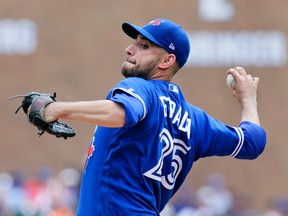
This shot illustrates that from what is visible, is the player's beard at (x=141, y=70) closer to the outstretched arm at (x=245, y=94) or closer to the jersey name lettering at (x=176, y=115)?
the jersey name lettering at (x=176, y=115)

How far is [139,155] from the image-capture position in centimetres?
504

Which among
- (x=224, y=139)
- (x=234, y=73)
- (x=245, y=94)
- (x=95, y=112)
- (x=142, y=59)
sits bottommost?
(x=224, y=139)

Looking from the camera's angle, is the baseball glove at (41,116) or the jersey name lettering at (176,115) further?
the jersey name lettering at (176,115)

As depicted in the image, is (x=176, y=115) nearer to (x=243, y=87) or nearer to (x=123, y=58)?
(x=243, y=87)

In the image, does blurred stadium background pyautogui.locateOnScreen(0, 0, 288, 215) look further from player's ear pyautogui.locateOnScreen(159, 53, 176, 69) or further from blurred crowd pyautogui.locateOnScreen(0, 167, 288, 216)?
player's ear pyautogui.locateOnScreen(159, 53, 176, 69)

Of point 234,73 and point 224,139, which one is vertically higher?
point 234,73

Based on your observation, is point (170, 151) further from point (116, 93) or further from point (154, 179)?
point (116, 93)

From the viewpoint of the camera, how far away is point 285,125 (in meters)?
21.1

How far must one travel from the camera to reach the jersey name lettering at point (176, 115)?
16.9 feet

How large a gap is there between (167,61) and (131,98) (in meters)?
0.63

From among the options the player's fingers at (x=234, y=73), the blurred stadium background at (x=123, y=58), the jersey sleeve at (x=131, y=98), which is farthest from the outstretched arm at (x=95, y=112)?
the blurred stadium background at (x=123, y=58)

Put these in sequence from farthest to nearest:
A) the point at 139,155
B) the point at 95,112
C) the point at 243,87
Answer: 1. the point at 243,87
2. the point at 139,155
3. the point at 95,112

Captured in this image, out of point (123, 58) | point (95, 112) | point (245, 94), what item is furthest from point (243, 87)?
point (123, 58)

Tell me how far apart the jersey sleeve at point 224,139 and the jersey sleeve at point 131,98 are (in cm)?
67
